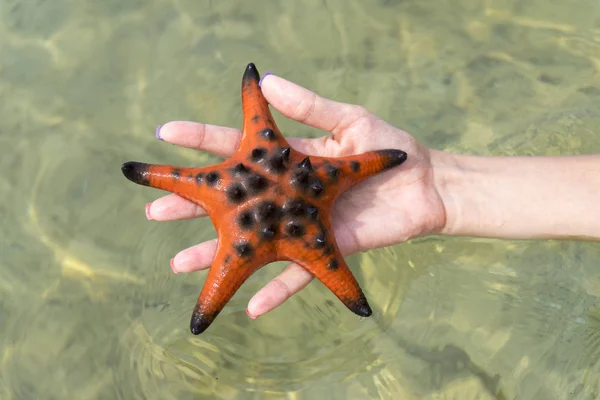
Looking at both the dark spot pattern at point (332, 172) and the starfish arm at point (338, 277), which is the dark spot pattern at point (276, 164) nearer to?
the dark spot pattern at point (332, 172)

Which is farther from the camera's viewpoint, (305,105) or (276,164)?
(305,105)

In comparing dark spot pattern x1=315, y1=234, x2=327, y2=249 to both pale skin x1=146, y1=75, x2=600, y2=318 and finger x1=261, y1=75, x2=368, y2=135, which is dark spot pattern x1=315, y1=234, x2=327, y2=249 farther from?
finger x1=261, y1=75, x2=368, y2=135

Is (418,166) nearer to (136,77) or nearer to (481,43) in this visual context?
(481,43)

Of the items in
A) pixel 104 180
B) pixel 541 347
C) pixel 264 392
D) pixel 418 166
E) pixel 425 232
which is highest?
pixel 418 166

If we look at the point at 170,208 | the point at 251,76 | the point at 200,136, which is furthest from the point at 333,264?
the point at 251,76

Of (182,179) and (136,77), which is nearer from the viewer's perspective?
(182,179)

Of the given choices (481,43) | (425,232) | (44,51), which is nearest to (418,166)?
(425,232)

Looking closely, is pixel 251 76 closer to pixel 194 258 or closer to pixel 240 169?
pixel 240 169
